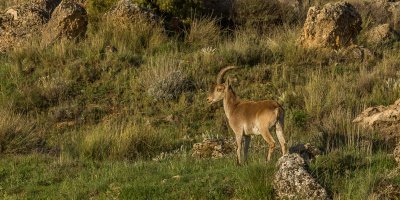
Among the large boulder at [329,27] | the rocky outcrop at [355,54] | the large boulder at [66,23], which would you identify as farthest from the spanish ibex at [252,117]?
the large boulder at [66,23]

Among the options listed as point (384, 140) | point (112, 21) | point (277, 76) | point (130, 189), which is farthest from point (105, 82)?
point (130, 189)

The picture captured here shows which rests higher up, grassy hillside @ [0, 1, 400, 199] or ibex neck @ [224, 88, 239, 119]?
ibex neck @ [224, 88, 239, 119]

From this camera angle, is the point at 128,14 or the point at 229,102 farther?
the point at 128,14

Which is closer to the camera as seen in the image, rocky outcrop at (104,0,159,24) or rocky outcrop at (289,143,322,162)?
rocky outcrop at (289,143,322,162)

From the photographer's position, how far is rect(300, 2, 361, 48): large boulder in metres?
19.2

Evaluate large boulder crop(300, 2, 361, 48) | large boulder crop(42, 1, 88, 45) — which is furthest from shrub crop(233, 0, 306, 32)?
large boulder crop(42, 1, 88, 45)

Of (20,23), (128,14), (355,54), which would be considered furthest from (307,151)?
(20,23)

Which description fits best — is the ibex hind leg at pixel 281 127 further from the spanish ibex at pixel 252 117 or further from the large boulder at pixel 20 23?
the large boulder at pixel 20 23

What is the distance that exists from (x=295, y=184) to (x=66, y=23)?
1187 centimetres

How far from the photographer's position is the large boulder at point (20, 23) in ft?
65.5

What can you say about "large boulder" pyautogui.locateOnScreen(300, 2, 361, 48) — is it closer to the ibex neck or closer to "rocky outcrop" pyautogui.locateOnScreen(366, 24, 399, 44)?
"rocky outcrop" pyautogui.locateOnScreen(366, 24, 399, 44)

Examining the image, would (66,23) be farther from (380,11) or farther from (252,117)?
(380,11)

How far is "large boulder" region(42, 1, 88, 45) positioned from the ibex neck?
8.41 metres

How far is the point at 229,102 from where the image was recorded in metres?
12.0
